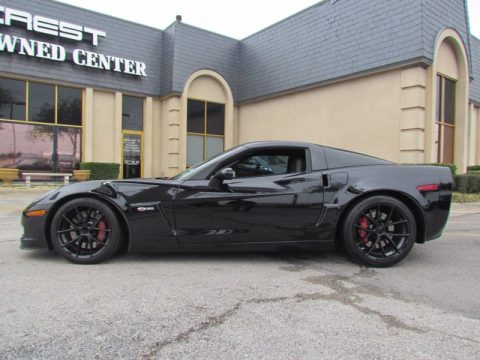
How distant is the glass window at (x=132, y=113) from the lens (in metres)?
16.2

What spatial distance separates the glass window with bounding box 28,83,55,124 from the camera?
1413 centimetres

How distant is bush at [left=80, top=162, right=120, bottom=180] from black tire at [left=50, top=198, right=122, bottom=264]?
11.3m

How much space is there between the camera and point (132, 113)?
16.4 metres

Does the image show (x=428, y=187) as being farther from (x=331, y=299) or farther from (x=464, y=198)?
(x=464, y=198)

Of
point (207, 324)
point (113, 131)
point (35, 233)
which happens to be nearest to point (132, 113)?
point (113, 131)

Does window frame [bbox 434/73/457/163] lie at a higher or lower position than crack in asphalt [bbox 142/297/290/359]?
higher

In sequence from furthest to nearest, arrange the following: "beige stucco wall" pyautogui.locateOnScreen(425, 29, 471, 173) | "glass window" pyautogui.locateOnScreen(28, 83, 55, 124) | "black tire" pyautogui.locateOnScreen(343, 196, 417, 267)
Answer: "glass window" pyautogui.locateOnScreen(28, 83, 55, 124) < "beige stucco wall" pyautogui.locateOnScreen(425, 29, 471, 173) < "black tire" pyautogui.locateOnScreen(343, 196, 417, 267)

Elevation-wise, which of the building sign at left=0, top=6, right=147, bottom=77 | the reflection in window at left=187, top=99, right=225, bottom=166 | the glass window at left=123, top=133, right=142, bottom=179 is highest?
the building sign at left=0, top=6, right=147, bottom=77

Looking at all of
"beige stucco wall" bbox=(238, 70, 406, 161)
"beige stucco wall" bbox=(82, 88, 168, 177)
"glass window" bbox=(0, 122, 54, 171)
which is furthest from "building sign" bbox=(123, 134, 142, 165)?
"beige stucco wall" bbox=(238, 70, 406, 161)

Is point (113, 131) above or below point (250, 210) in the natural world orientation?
above

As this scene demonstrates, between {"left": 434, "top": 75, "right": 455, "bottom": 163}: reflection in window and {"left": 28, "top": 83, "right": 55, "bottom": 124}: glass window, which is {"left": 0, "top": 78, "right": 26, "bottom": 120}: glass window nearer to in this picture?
{"left": 28, "top": 83, "right": 55, "bottom": 124}: glass window

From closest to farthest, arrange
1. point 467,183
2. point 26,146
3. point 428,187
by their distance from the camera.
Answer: point 428,187, point 467,183, point 26,146

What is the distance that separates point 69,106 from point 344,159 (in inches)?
535

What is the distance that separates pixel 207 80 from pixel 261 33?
320 centimetres
